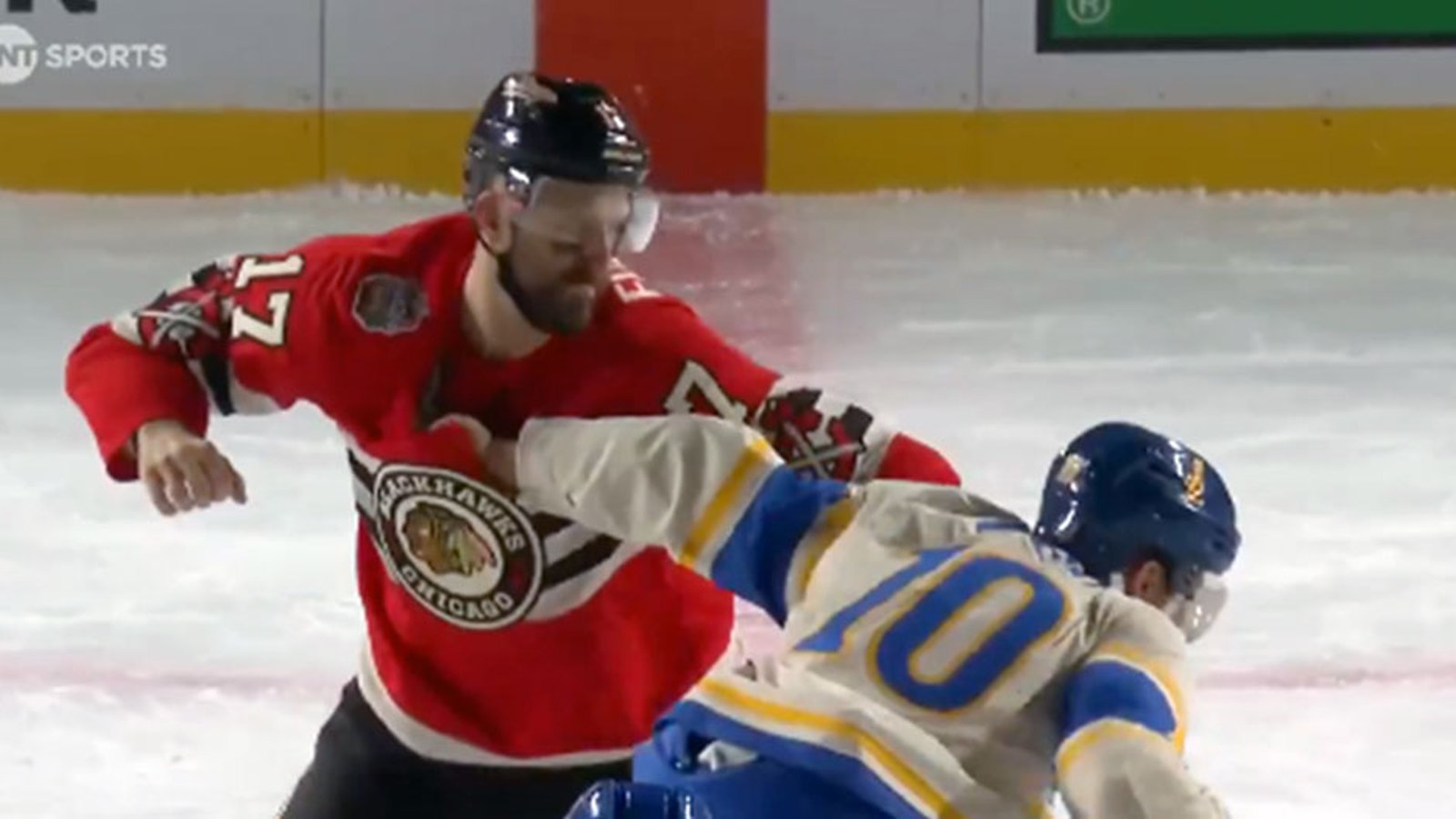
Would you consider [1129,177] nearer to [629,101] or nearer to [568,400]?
[629,101]

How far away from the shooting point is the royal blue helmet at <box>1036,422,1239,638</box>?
1573mm

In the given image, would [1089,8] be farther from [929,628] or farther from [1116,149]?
[929,628]

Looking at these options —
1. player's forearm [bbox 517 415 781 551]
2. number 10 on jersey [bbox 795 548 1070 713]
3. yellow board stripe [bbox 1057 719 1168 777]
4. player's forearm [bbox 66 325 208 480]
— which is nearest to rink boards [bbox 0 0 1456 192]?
player's forearm [bbox 66 325 208 480]

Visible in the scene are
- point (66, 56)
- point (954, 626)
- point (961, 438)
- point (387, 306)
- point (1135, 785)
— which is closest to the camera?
point (1135, 785)

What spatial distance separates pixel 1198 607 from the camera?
1.62 metres

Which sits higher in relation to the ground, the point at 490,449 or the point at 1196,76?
the point at 490,449

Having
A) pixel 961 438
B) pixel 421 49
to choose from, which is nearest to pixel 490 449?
pixel 961 438

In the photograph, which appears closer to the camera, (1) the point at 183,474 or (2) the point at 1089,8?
(1) the point at 183,474

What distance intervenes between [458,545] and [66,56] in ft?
15.3

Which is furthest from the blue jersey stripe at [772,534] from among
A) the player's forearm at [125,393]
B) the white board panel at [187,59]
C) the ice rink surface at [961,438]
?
the white board panel at [187,59]

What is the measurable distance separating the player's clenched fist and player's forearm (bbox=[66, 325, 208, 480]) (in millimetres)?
41

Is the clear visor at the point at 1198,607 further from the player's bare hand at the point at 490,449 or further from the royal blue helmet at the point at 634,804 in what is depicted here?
the player's bare hand at the point at 490,449

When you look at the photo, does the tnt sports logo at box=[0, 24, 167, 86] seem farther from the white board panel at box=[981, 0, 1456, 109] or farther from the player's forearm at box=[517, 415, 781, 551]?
the player's forearm at box=[517, 415, 781, 551]

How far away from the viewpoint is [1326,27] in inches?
258
